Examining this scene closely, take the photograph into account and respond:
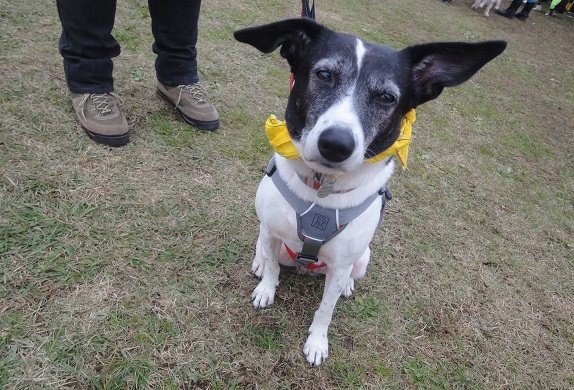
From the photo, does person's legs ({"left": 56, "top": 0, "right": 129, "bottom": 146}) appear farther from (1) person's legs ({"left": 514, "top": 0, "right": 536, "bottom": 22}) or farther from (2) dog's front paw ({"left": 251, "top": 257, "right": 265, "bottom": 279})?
(1) person's legs ({"left": 514, "top": 0, "right": 536, "bottom": 22})

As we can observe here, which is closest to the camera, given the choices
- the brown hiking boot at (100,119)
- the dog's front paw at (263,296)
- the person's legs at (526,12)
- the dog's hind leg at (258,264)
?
the dog's front paw at (263,296)

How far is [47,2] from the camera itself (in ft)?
14.2

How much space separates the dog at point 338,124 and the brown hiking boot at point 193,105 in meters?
1.56

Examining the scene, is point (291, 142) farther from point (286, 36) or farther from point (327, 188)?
point (286, 36)

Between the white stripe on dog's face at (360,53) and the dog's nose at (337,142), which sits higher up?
the white stripe on dog's face at (360,53)

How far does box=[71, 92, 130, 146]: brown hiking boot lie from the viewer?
9.33ft

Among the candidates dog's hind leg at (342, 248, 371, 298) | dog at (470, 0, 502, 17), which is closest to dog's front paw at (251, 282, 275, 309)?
dog's hind leg at (342, 248, 371, 298)

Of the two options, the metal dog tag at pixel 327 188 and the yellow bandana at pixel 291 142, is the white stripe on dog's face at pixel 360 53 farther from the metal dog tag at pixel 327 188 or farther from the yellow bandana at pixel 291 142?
the metal dog tag at pixel 327 188

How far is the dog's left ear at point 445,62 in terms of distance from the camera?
1565 millimetres

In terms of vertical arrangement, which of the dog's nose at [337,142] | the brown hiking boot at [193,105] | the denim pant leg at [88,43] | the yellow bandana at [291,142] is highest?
the dog's nose at [337,142]

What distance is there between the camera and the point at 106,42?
2764 millimetres

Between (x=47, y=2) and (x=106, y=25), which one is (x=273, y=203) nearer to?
Answer: (x=106, y=25)

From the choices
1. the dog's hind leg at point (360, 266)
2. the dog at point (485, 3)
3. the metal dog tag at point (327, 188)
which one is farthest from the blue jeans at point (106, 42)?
the dog at point (485, 3)

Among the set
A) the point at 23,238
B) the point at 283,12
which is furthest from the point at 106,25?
the point at 283,12
